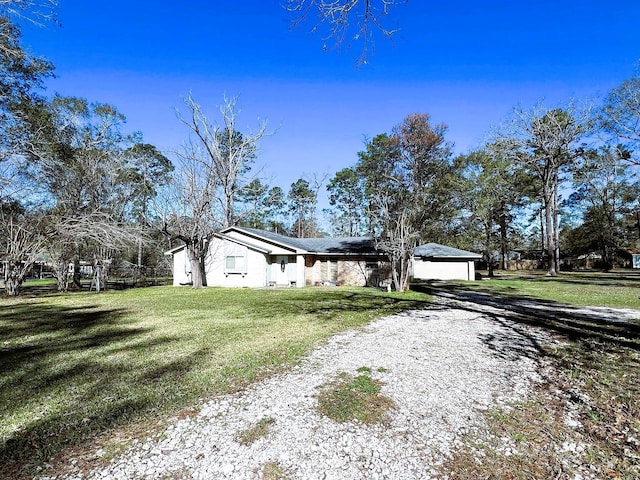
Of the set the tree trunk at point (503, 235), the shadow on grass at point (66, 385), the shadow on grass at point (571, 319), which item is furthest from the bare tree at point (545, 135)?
the shadow on grass at point (66, 385)

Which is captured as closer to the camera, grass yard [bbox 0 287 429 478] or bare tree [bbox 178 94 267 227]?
grass yard [bbox 0 287 429 478]

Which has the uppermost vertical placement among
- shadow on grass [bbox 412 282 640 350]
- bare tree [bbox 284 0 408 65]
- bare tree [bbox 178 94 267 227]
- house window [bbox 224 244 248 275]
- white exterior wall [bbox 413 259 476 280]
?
bare tree [bbox 178 94 267 227]

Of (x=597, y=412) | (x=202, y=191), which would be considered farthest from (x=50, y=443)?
(x=202, y=191)

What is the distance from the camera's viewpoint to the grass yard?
3475 mm

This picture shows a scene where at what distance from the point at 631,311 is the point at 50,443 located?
536 inches

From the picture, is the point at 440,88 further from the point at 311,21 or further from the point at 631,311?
the point at 311,21

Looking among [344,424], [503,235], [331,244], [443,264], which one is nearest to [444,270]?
[443,264]

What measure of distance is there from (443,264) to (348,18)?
24378 millimetres

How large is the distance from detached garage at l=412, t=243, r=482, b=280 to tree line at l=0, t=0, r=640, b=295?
6.68 feet

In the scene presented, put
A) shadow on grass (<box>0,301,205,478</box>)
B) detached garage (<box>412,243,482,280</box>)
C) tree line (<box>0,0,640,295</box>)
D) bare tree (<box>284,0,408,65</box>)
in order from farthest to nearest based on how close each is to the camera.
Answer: detached garage (<box>412,243,482,280</box>)
tree line (<box>0,0,640,295</box>)
bare tree (<box>284,0,408,65</box>)
shadow on grass (<box>0,301,205,478</box>)

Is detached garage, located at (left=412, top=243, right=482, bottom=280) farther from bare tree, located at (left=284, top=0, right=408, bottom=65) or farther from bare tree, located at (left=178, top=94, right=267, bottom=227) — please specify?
bare tree, located at (left=284, top=0, right=408, bottom=65)

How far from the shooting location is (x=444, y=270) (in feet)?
86.1

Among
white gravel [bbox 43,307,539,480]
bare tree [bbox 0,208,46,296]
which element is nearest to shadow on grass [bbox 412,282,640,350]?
white gravel [bbox 43,307,539,480]

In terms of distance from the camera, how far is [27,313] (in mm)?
10562
